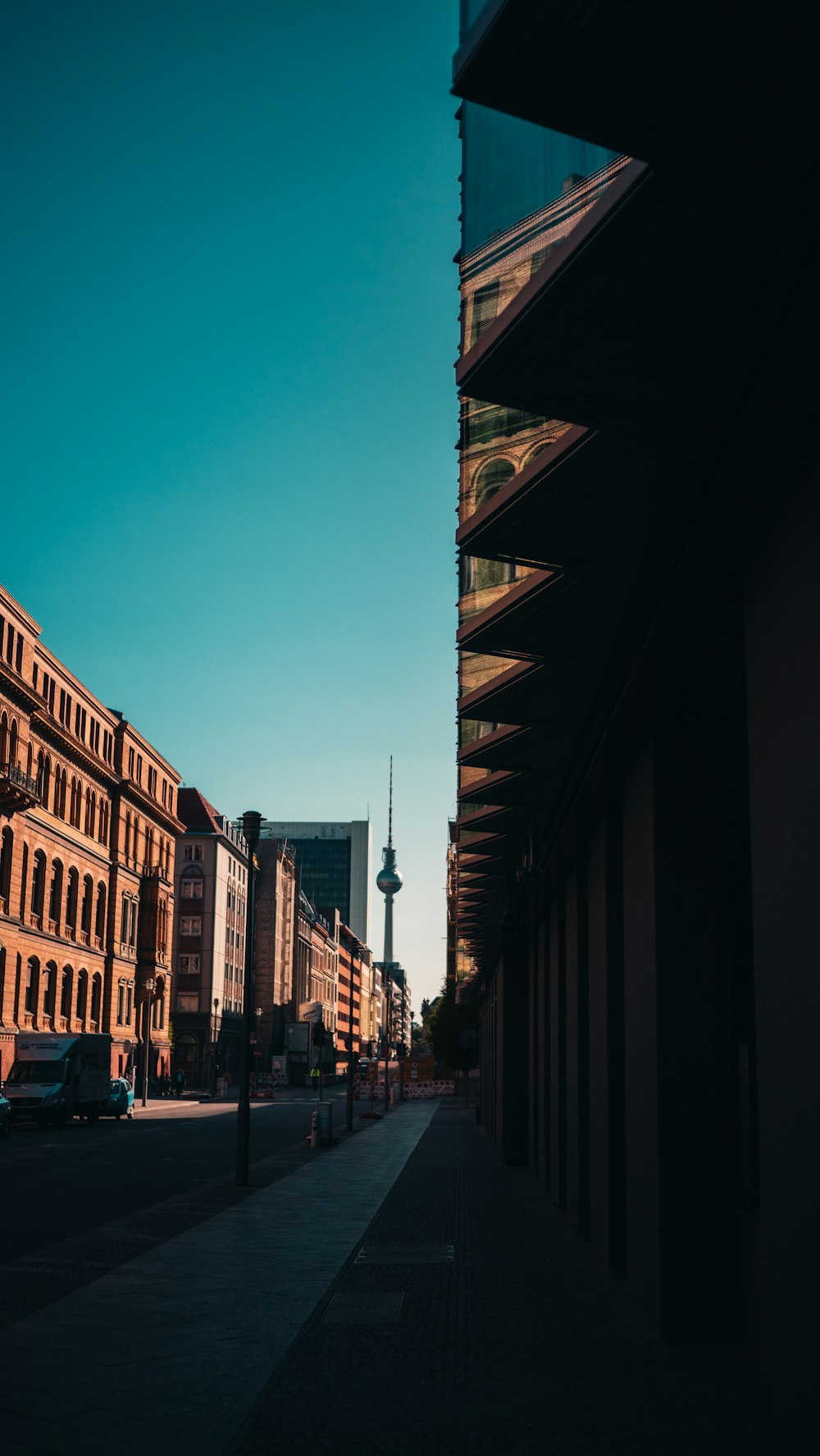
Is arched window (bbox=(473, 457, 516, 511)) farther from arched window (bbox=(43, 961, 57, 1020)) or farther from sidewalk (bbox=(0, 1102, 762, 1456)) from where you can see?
arched window (bbox=(43, 961, 57, 1020))

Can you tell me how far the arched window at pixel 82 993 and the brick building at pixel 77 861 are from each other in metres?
0.12

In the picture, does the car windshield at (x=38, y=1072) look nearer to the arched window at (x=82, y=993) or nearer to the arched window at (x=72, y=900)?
the arched window at (x=72, y=900)

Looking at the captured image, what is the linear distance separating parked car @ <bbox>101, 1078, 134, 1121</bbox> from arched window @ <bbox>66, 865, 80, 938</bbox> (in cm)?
1792

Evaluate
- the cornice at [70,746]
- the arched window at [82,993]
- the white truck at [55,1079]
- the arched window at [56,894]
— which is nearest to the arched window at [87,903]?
the arched window at [82,993]

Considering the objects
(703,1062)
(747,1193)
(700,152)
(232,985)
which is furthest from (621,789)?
(232,985)

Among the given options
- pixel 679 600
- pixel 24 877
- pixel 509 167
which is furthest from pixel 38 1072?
pixel 679 600

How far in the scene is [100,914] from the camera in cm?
7688

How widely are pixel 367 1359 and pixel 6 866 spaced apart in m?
53.5

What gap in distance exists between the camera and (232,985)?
353 ft

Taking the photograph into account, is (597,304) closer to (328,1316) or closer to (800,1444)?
(800,1444)

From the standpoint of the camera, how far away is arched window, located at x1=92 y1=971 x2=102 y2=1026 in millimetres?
73875

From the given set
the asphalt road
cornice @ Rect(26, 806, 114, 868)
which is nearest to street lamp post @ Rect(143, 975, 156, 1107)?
cornice @ Rect(26, 806, 114, 868)

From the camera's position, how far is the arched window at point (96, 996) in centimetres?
7388

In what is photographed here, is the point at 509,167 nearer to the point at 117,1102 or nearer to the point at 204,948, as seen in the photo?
the point at 117,1102
